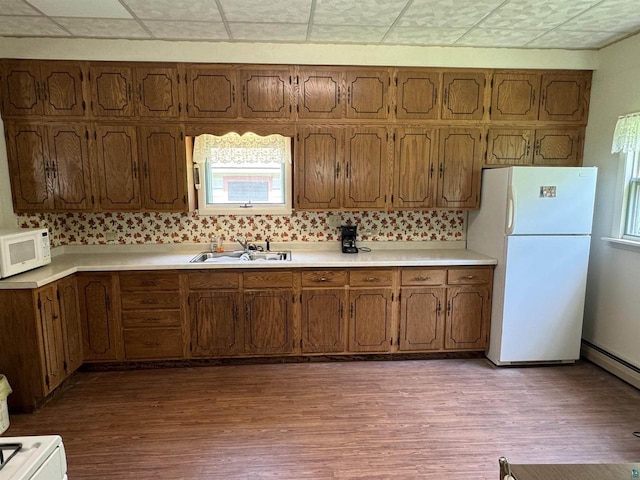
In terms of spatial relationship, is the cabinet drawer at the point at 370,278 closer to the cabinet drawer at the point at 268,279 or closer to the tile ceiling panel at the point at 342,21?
the cabinet drawer at the point at 268,279

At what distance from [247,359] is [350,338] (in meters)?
0.92

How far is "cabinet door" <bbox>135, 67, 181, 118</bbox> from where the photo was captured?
10.3ft

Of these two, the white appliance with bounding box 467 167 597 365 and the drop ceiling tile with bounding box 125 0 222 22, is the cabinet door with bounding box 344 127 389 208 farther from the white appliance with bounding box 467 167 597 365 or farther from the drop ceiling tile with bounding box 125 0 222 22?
the drop ceiling tile with bounding box 125 0 222 22

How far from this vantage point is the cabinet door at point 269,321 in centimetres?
324

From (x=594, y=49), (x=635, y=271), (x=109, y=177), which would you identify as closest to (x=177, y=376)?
(x=109, y=177)

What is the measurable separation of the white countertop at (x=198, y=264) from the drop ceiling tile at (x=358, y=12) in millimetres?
1822

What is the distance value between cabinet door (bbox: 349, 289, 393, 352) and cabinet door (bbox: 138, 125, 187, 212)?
5.68ft

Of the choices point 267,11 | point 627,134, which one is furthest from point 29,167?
point 627,134

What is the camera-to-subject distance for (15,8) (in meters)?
2.53

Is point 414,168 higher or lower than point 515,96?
lower

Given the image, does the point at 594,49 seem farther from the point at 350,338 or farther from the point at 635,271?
the point at 350,338

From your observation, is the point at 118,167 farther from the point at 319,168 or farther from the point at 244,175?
the point at 319,168

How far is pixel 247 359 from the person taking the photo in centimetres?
336

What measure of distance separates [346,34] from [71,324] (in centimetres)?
313
